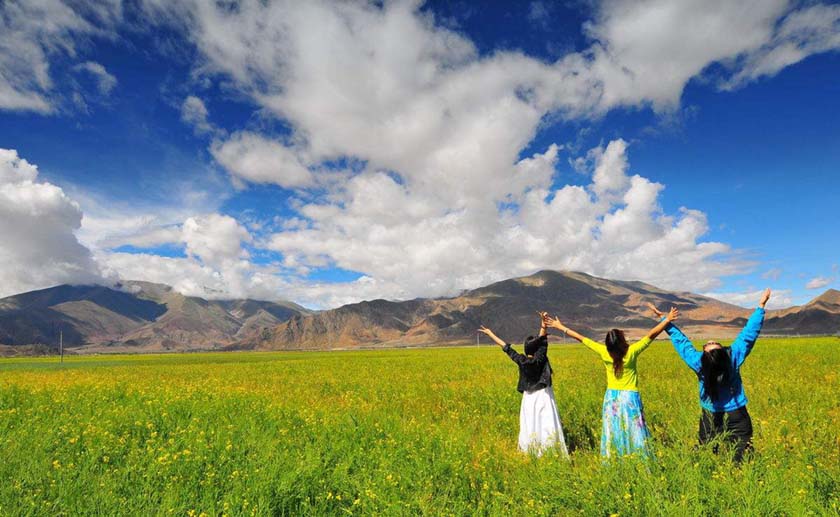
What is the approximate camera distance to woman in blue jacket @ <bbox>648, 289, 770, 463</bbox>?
614 cm

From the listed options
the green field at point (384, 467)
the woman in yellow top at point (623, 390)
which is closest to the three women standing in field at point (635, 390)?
the woman in yellow top at point (623, 390)

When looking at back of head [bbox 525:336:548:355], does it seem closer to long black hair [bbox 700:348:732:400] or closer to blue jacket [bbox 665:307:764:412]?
blue jacket [bbox 665:307:764:412]

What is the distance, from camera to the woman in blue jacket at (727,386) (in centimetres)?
614

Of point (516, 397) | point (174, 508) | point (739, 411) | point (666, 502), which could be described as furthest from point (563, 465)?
point (516, 397)

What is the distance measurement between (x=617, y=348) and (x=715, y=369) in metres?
1.31

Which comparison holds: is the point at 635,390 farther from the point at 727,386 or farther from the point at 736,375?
the point at 736,375

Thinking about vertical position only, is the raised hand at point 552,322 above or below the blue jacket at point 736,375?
above

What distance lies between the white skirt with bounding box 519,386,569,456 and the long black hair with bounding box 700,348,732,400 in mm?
2753

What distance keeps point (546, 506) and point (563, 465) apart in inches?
38.4

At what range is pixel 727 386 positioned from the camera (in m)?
6.27

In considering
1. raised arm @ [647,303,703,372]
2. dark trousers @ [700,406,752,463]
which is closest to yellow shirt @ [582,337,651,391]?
raised arm @ [647,303,703,372]

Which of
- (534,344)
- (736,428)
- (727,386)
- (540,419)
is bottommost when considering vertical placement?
(540,419)

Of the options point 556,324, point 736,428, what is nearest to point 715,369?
point 736,428

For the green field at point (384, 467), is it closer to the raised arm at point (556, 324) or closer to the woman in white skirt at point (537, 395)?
the woman in white skirt at point (537, 395)
